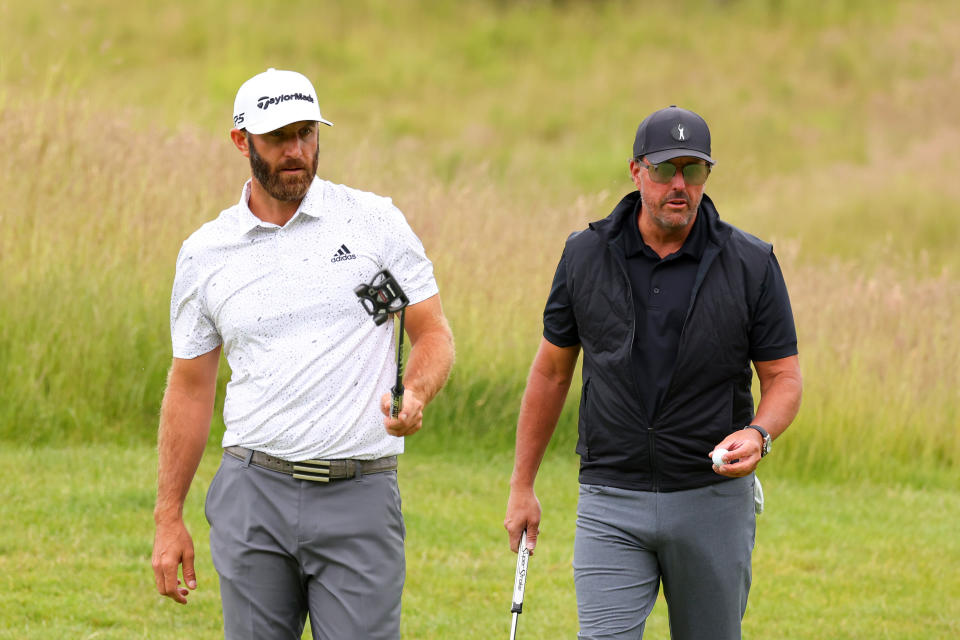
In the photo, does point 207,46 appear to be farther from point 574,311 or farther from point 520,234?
point 574,311

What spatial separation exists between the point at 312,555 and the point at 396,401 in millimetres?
607

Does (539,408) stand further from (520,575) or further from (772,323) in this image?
(772,323)

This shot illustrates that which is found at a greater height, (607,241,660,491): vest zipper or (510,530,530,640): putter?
(607,241,660,491): vest zipper

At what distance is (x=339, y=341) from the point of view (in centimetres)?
441

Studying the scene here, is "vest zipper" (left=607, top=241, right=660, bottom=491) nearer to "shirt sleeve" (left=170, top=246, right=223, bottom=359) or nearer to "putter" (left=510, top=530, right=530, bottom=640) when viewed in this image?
"putter" (left=510, top=530, right=530, bottom=640)

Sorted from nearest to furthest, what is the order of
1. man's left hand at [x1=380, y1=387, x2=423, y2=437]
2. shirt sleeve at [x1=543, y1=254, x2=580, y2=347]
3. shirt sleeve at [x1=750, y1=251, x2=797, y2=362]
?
man's left hand at [x1=380, y1=387, x2=423, y2=437] → shirt sleeve at [x1=750, y1=251, x2=797, y2=362] → shirt sleeve at [x1=543, y1=254, x2=580, y2=347]

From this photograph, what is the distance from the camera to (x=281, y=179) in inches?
175

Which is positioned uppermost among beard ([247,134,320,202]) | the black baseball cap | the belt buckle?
the black baseball cap

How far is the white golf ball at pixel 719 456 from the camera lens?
4.42m

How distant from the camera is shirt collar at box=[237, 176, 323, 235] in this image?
4469mm

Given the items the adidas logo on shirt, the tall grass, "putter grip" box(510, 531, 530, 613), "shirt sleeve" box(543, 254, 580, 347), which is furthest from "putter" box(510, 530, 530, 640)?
the tall grass

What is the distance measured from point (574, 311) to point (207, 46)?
2822 centimetres

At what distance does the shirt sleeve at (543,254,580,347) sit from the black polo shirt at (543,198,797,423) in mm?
250

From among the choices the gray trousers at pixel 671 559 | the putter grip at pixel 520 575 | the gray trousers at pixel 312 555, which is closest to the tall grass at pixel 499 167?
the putter grip at pixel 520 575
